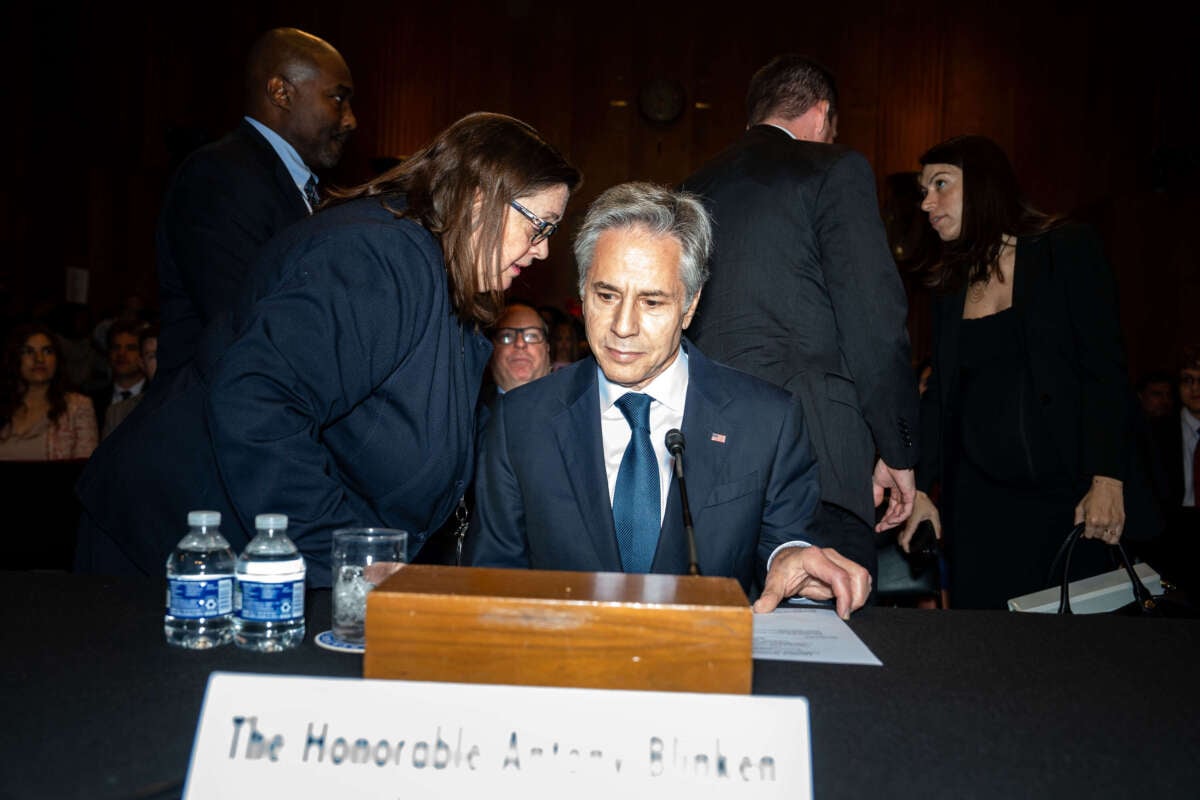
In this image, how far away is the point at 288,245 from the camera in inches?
66.3

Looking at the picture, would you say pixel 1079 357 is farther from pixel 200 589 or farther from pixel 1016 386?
pixel 200 589

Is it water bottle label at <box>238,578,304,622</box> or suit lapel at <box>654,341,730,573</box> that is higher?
suit lapel at <box>654,341,730,573</box>

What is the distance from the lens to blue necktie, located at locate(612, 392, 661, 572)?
168 cm

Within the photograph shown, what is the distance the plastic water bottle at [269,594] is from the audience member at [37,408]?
391 centimetres

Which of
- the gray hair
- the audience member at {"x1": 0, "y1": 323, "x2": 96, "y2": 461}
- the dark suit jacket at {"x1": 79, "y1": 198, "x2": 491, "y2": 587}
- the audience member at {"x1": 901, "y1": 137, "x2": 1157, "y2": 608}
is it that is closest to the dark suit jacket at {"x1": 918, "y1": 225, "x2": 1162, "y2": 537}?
the audience member at {"x1": 901, "y1": 137, "x2": 1157, "y2": 608}

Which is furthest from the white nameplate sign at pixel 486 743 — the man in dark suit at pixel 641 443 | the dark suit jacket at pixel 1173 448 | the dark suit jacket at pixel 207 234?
the dark suit jacket at pixel 1173 448

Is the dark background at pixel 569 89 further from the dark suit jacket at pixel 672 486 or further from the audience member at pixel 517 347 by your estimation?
the dark suit jacket at pixel 672 486

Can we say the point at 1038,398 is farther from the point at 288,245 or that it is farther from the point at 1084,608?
the point at 288,245

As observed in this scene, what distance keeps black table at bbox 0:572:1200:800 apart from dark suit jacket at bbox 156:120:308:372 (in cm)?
96

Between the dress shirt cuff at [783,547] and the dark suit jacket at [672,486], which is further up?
the dark suit jacket at [672,486]

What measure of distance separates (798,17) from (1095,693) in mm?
8789

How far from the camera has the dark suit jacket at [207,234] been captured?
232 cm

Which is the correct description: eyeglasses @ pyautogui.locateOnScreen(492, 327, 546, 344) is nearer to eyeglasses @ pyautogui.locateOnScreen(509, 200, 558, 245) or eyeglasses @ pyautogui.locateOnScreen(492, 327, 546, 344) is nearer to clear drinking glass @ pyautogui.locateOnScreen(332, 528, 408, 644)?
eyeglasses @ pyautogui.locateOnScreen(509, 200, 558, 245)

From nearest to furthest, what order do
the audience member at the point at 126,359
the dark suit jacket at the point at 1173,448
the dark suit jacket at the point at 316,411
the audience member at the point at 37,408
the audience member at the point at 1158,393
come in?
the dark suit jacket at the point at 316,411 < the audience member at the point at 37,408 < the dark suit jacket at the point at 1173,448 < the audience member at the point at 126,359 < the audience member at the point at 1158,393
